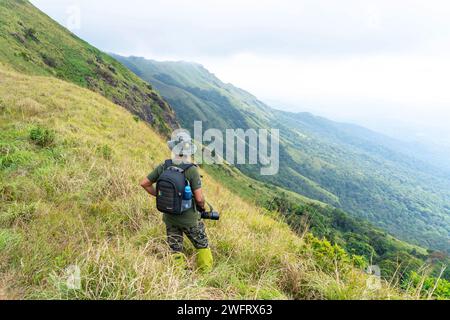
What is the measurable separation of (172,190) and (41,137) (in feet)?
23.8

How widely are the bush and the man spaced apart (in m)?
6.26

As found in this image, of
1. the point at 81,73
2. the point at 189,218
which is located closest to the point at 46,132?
the point at 189,218

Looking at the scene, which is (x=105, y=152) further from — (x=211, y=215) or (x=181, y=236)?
(x=211, y=215)

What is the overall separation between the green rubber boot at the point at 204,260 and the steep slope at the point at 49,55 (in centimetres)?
3489

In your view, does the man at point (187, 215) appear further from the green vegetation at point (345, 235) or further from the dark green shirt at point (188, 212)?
the green vegetation at point (345, 235)

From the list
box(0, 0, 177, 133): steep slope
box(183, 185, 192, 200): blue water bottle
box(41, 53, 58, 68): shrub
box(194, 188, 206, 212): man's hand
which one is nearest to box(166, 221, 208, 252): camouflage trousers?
box(194, 188, 206, 212): man's hand

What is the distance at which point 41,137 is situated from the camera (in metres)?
10.2

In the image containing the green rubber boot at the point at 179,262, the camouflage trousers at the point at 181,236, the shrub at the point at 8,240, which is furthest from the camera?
the camouflage trousers at the point at 181,236

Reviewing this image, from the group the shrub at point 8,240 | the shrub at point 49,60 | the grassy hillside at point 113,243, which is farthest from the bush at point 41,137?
the shrub at point 49,60

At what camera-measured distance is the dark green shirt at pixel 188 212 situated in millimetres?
5254

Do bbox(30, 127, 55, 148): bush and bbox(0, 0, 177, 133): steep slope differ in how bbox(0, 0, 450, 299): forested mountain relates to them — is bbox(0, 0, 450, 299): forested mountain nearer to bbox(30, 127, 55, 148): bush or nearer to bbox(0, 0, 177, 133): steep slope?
bbox(30, 127, 55, 148): bush

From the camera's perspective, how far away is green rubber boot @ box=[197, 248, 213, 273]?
5113 mm

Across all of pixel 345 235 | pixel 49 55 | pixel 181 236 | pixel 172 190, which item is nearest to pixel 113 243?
pixel 181 236
